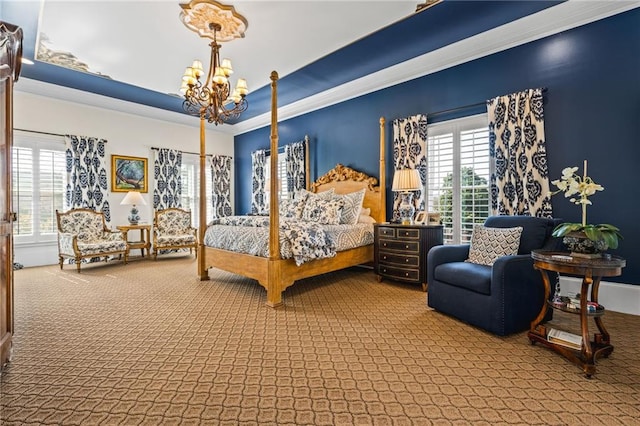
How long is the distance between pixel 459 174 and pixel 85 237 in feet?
20.9

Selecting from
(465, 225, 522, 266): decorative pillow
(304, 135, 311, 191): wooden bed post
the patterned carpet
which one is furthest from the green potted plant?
(304, 135, 311, 191): wooden bed post

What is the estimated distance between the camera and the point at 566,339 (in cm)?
214

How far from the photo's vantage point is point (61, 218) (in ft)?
17.3

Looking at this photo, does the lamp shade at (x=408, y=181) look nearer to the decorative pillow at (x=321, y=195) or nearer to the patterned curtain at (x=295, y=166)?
the decorative pillow at (x=321, y=195)

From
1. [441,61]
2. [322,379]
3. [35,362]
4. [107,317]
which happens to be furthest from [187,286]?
[441,61]

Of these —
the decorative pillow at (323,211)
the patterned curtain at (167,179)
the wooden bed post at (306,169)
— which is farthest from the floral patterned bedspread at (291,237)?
the patterned curtain at (167,179)

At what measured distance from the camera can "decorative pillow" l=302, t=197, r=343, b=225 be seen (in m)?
4.57

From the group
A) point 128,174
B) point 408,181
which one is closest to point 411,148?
point 408,181

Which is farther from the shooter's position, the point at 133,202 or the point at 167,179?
the point at 167,179

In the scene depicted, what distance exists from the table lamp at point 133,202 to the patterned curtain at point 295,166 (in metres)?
2.91

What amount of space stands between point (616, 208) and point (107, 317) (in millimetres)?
5151

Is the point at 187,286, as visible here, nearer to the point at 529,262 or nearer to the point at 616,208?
the point at 529,262

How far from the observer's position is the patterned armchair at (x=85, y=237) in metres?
4.96

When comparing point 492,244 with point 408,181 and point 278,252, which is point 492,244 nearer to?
point 408,181
